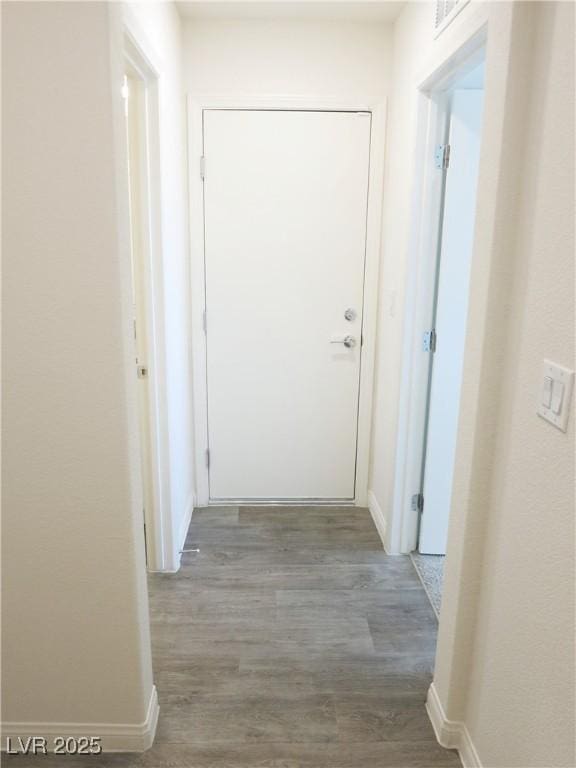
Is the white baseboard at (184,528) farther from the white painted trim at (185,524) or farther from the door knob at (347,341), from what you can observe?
the door knob at (347,341)

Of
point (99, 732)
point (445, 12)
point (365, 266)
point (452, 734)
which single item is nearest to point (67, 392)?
point (99, 732)

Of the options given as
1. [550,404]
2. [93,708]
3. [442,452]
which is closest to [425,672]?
[442,452]

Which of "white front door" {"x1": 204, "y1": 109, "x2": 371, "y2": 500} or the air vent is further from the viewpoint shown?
"white front door" {"x1": 204, "y1": 109, "x2": 371, "y2": 500}

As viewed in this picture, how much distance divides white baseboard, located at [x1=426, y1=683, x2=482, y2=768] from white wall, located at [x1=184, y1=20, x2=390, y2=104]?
2.65m

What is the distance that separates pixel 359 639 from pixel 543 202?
1.71m

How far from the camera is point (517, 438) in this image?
1327mm

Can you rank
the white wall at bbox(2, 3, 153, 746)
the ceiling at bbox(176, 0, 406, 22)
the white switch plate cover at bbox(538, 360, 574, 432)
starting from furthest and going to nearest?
the ceiling at bbox(176, 0, 406, 22)
the white wall at bbox(2, 3, 153, 746)
the white switch plate cover at bbox(538, 360, 574, 432)

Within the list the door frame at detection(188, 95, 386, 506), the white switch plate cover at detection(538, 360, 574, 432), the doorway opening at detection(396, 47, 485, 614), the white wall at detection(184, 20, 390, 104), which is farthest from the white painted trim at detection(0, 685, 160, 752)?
the white wall at detection(184, 20, 390, 104)

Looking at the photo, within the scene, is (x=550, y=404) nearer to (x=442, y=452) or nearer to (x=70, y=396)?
(x=70, y=396)

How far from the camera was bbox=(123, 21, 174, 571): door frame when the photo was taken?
83.2 inches

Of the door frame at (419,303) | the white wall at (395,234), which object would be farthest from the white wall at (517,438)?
the white wall at (395,234)

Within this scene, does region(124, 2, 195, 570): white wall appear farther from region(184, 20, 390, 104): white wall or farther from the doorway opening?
the doorway opening

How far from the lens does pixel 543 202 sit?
1208 mm

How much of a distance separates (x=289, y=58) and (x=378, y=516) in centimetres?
238
